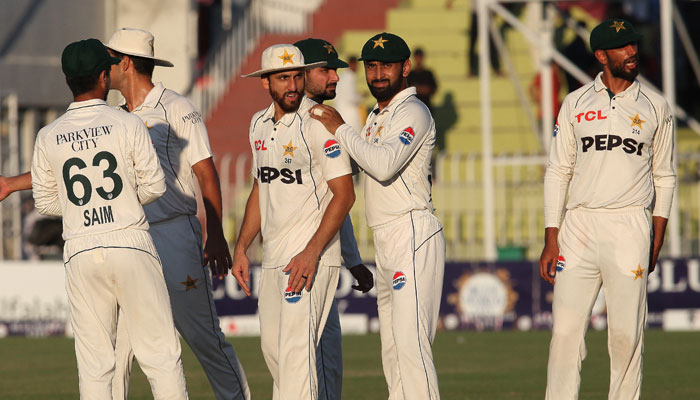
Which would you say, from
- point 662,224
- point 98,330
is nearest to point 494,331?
point 662,224

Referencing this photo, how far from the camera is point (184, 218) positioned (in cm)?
841

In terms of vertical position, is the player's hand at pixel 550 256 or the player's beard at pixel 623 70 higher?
the player's beard at pixel 623 70

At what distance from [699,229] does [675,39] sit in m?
8.37

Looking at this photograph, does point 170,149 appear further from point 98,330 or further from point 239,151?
point 239,151

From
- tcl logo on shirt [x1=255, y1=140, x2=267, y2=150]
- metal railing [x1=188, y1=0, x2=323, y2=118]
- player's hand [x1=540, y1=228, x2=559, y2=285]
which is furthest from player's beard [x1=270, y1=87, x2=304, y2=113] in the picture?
metal railing [x1=188, y1=0, x2=323, y2=118]

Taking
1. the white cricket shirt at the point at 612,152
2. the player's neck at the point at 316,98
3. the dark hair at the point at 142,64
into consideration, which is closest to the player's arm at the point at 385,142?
the player's neck at the point at 316,98

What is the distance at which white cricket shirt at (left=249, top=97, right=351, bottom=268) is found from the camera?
7598 mm

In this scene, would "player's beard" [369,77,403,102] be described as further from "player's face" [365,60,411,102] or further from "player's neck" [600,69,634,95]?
"player's neck" [600,69,634,95]

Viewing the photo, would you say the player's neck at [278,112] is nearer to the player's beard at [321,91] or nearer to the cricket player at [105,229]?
the player's beard at [321,91]

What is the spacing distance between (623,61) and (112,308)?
3349mm

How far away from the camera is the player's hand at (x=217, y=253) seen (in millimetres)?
8359

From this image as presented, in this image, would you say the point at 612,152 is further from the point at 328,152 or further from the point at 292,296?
the point at 292,296

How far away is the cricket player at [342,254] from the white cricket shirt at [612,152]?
128 centimetres

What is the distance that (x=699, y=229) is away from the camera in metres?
17.6
